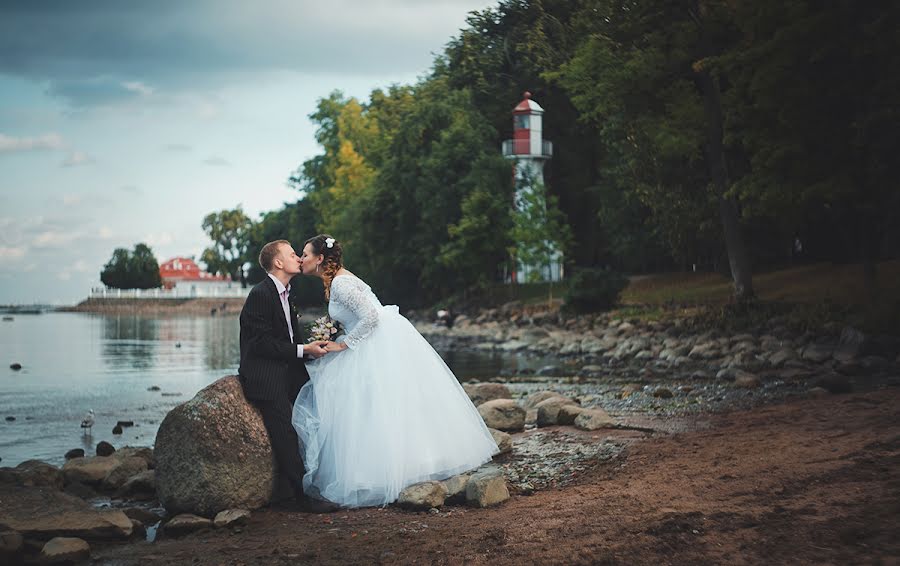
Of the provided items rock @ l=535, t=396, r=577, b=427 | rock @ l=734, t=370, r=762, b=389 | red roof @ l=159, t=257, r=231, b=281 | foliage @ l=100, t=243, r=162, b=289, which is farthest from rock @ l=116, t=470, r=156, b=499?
red roof @ l=159, t=257, r=231, b=281

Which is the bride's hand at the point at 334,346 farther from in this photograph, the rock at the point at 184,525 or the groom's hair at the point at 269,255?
the rock at the point at 184,525

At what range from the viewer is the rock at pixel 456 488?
8.88 meters

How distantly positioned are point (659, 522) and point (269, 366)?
4094 mm

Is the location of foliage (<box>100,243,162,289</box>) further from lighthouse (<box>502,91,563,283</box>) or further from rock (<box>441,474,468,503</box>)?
rock (<box>441,474,468,503</box>)

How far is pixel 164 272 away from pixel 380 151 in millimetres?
116900

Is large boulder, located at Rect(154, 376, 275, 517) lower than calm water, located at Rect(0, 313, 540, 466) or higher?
higher

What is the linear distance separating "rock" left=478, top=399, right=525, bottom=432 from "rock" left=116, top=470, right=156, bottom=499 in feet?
15.6

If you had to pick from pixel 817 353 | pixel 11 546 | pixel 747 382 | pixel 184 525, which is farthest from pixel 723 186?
pixel 11 546

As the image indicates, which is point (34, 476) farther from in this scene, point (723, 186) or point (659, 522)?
point (723, 186)

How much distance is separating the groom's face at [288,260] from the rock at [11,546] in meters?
3.31

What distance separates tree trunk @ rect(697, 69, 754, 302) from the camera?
30.2 m

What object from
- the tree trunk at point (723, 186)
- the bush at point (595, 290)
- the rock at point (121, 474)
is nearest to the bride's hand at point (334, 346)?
the rock at point (121, 474)

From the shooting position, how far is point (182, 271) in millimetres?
177000

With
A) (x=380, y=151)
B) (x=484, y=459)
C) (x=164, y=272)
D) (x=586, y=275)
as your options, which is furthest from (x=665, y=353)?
(x=164, y=272)
